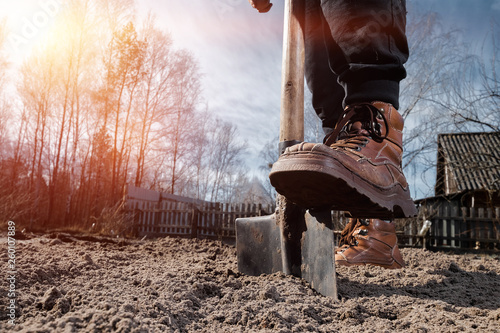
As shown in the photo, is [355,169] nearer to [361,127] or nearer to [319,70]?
[361,127]

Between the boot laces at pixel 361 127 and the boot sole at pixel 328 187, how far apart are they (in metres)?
0.24

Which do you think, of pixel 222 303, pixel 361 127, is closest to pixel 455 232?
pixel 361 127

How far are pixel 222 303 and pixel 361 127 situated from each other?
0.99 meters

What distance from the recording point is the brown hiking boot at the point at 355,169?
45.7 inches

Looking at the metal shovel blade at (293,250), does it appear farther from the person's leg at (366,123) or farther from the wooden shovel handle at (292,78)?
the wooden shovel handle at (292,78)

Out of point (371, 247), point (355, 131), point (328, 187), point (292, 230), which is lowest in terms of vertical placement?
point (371, 247)

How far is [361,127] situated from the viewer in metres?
1.52

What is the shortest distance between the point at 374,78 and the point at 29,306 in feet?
5.19

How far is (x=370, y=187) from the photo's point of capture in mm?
1284

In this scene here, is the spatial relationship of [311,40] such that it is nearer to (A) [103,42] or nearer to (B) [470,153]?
(B) [470,153]

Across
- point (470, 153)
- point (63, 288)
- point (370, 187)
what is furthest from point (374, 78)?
point (470, 153)

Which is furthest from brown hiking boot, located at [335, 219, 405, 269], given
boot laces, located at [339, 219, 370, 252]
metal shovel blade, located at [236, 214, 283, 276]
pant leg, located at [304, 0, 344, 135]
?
pant leg, located at [304, 0, 344, 135]

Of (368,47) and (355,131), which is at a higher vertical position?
(368,47)

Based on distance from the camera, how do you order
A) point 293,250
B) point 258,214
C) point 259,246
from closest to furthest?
point 293,250 → point 259,246 → point 258,214
